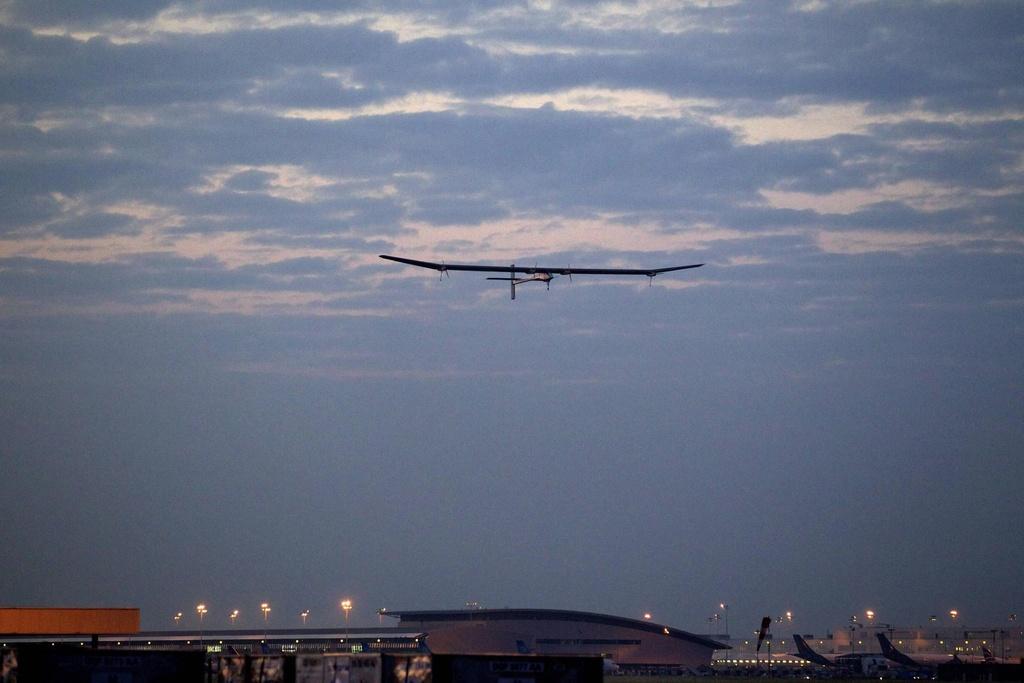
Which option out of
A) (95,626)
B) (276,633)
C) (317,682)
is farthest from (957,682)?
(276,633)

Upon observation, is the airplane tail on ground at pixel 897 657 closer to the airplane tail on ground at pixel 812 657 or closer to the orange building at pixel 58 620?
the airplane tail on ground at pixel 812 657

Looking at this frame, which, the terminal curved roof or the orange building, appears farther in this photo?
the terminal curved roof

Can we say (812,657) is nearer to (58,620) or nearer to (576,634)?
(576,634)

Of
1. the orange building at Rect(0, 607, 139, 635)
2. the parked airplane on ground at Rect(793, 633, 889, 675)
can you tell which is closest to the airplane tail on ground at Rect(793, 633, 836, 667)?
the parked airplane on ground at Rect(793, 633, 889, 675)

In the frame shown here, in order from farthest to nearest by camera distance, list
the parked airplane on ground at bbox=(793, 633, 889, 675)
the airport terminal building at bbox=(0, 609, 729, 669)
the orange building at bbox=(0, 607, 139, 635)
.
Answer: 1. the airport terminal building at bbox=(0, 609, 729, 669)
2. the parked airplane on ground at bbox=(793, 633, 889, 675)
3. the orange building at bbox=(0, 607, 139, 635)

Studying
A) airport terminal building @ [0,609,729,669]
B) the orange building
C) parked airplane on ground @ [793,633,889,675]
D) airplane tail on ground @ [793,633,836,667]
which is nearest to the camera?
the orange building

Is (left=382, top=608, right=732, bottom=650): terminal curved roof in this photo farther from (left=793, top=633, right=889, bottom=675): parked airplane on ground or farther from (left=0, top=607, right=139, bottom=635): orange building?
(left=0, top=607, right=139, bottom=635): orange building

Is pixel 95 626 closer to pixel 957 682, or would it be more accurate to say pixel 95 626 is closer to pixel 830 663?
pixel 957 682

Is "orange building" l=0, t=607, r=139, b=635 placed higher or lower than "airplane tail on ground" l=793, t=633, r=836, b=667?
higher

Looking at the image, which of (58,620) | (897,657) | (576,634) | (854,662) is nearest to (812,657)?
(854,662)
